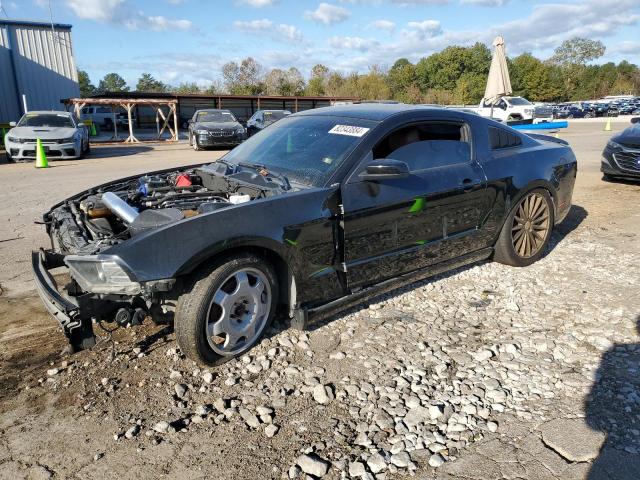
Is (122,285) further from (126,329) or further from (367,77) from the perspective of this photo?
(367,77)

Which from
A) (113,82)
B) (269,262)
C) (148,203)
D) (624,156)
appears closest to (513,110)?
(624,156)

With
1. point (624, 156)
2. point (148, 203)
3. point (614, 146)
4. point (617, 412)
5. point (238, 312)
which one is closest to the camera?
point (617, 412)

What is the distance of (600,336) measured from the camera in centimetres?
349

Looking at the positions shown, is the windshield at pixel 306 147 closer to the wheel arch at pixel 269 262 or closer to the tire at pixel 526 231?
the wheel arch at pixel 269 262

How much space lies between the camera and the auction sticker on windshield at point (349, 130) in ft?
A: 12.1

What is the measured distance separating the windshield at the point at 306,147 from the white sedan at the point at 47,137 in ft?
39.3

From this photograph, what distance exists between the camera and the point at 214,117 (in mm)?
18859

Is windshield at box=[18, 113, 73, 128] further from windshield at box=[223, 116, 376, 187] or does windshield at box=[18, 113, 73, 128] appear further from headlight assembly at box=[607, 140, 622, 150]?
headlight assembly at box=[607, 140, 622, 150]

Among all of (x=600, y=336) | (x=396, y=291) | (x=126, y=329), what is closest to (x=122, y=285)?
(x=126, y=329)

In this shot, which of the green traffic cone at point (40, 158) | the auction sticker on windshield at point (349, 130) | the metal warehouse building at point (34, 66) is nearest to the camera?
the auction sticker on windshield at point (349, 130)

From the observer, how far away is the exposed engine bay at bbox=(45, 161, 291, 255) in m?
3.11

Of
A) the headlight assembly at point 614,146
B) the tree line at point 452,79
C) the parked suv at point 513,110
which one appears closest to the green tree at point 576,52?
the tree line at point 452,79

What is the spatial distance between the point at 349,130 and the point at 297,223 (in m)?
1.02

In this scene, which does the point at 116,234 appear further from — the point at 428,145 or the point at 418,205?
the point at 428,145
